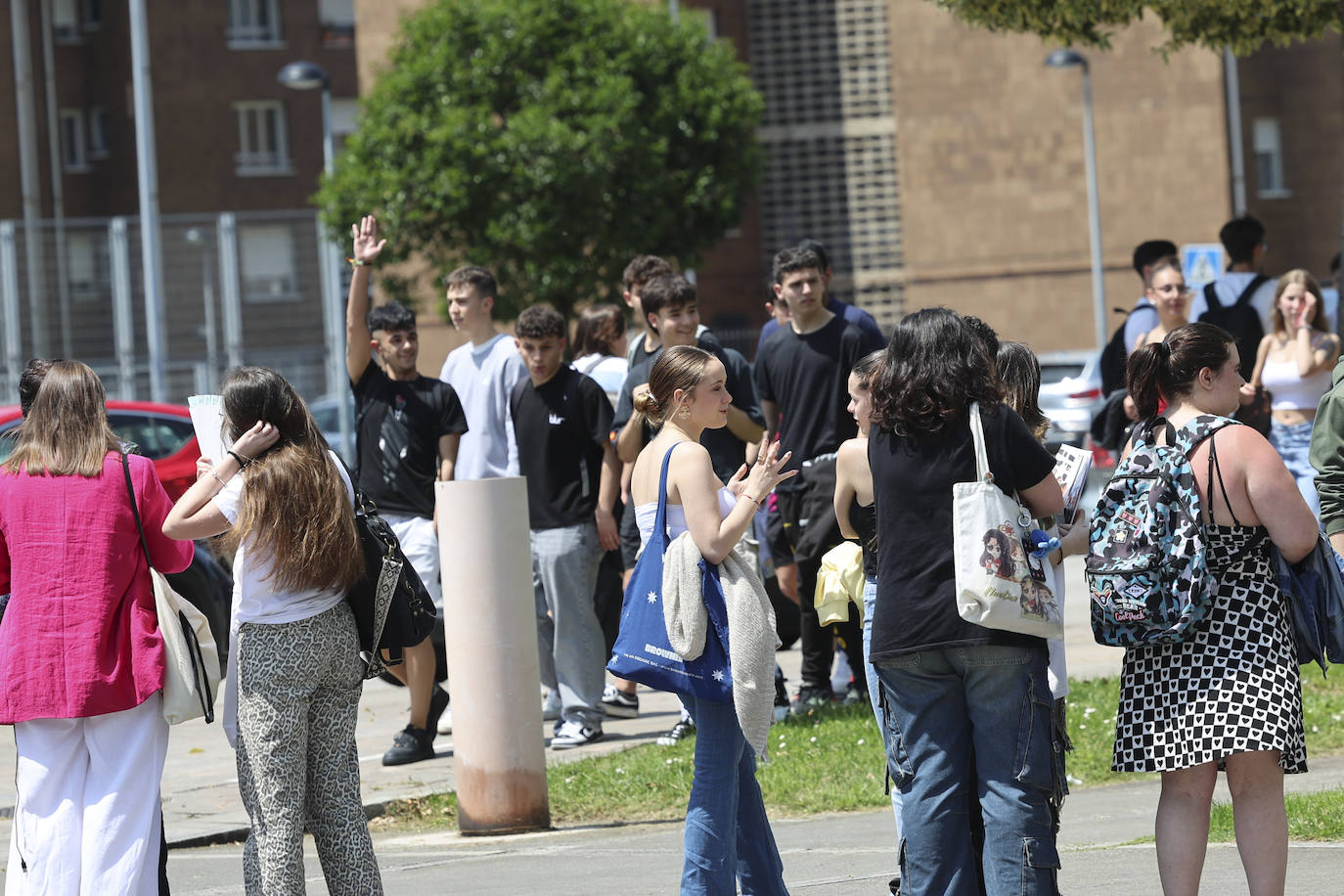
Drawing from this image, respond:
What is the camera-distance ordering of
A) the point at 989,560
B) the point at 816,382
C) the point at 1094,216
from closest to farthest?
the point at 989,560, the point at 816,382, the point at 1094,216

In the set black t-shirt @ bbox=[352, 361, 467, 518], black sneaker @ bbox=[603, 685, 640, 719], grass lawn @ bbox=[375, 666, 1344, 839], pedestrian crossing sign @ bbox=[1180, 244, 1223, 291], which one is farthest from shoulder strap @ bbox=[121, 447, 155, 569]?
pedestrian crossing sign @ bbox=[1180, 244, 1223, 291]

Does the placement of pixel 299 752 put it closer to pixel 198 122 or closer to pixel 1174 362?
pixel 1174 362

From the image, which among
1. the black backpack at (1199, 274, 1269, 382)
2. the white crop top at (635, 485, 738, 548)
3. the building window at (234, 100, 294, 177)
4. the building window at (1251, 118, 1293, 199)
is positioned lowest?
the white crop top at (635, 485, 738, 548)

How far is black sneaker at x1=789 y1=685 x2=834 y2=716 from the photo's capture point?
890 cm

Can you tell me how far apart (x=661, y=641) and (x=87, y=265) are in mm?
28298

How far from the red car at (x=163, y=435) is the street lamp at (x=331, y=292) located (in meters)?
12.3

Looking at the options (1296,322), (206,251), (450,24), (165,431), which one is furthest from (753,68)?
(1296,322)

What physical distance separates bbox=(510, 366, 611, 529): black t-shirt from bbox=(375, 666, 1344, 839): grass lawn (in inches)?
51.5

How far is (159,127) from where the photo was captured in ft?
149

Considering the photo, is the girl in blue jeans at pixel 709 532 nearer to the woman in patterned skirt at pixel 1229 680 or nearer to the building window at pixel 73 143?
the woman in patterned skirt at pixel 1229 680

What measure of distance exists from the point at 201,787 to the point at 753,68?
107ft

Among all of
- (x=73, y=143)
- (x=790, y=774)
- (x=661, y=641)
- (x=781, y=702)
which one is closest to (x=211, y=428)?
(x=661, y=641)

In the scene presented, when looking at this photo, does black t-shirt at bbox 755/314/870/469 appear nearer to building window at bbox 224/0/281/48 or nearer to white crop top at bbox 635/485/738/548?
white crop top at bbox 635/485/738/548

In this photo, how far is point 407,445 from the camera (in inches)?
348
